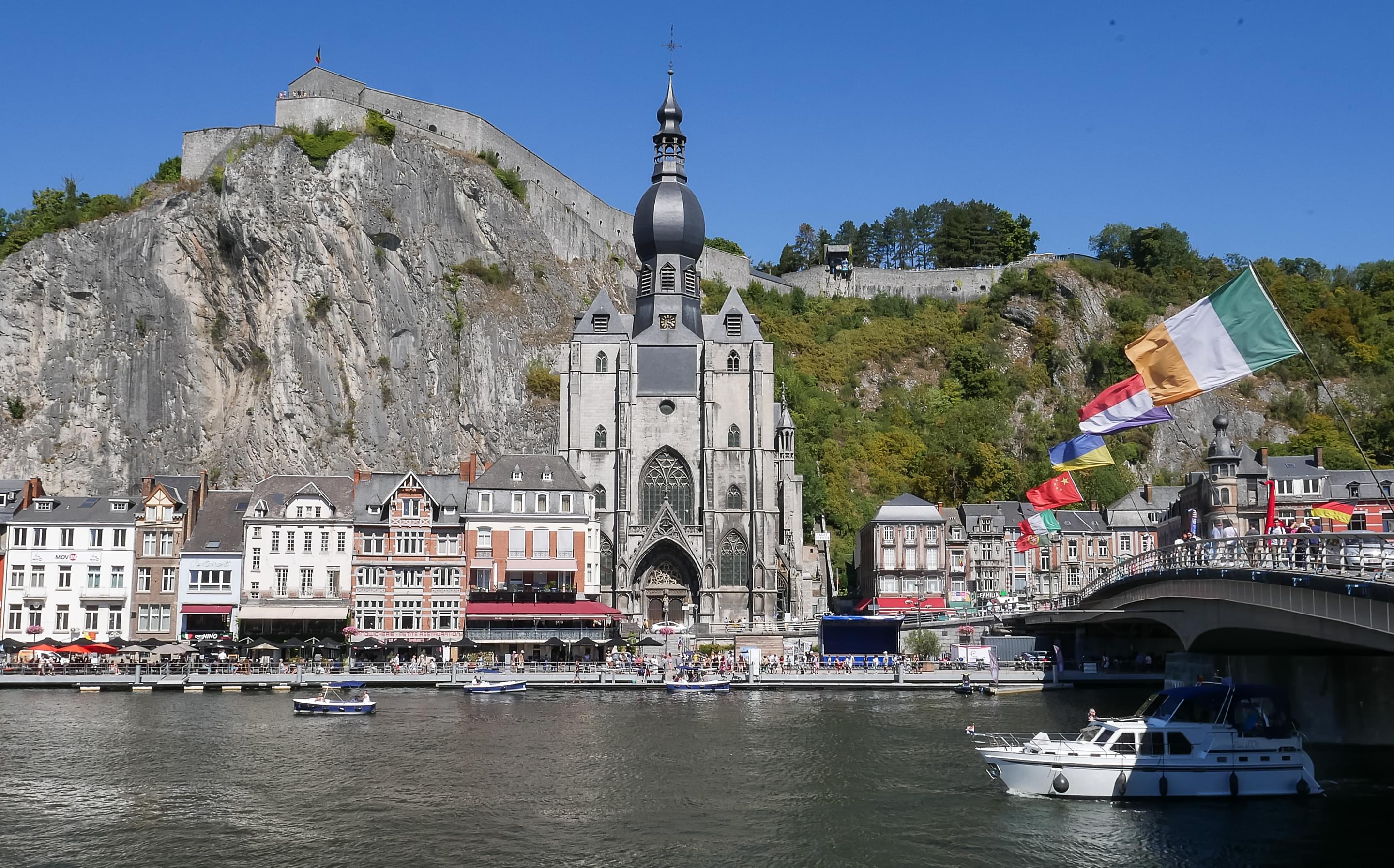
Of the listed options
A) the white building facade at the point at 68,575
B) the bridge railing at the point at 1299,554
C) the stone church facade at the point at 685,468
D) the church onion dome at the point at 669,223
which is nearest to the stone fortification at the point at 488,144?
the church onion dome at the point at 669,223

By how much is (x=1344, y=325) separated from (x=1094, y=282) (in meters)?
22.2

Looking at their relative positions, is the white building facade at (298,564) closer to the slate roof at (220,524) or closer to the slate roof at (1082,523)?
the slate roof at (220,524)

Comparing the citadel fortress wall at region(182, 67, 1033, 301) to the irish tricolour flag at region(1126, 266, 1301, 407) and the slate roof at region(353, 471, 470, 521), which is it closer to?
the slate roof at region(353, 471, 470, 521)

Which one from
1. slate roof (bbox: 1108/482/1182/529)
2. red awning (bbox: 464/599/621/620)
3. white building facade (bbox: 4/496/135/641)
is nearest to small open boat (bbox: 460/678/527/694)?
red awning (bbox: 464/599/621/620)

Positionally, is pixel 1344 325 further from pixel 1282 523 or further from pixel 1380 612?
pixel 1380 612

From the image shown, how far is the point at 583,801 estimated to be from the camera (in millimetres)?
30484

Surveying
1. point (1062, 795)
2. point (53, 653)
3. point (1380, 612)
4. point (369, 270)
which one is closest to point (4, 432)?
point (369, 270)

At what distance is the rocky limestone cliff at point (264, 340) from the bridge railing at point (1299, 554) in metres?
59.0

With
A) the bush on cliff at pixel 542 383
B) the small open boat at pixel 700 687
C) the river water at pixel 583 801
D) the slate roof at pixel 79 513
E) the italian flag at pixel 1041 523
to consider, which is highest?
the bush on cliff at pixel 542 383

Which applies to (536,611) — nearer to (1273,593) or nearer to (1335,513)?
(1335,513)

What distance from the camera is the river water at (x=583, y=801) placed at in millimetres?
25797

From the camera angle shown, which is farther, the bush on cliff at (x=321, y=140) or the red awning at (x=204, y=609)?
the bush on cliff at (x=321, y=140)

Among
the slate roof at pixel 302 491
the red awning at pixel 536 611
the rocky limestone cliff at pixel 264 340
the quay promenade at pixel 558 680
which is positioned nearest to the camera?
the quay promenade at pixel 558 680

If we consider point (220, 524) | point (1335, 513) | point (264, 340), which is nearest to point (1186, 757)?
point (1335, 513)
